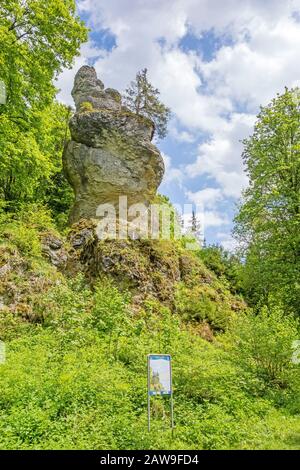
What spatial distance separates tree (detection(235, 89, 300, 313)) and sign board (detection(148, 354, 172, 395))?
10.6 metres

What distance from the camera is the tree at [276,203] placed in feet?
56.5

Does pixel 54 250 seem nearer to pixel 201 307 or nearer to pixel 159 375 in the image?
pixel 201 307

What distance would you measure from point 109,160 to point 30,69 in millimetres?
5568

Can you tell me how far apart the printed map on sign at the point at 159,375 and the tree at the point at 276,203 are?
10.6 meters

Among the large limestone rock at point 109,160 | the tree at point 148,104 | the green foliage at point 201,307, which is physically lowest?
the green foliage at point 201,307

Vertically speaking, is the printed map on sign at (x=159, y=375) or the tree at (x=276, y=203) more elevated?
the tree at (x=276, y=203)

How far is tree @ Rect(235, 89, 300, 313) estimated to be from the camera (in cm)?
1723

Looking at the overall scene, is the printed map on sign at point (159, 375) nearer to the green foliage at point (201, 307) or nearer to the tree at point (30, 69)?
the green foliage at point (201, 307)

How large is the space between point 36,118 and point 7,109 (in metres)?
1.19

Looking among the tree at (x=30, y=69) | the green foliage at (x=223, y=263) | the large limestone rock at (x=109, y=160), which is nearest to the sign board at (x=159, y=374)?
the tree at (x=30, y=69)

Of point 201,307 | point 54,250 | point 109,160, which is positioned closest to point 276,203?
point 201,307

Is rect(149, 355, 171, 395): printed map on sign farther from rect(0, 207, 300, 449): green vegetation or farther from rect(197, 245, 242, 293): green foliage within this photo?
rect(197, 245, 242, 293): green foliage
